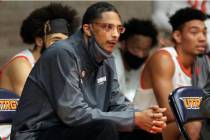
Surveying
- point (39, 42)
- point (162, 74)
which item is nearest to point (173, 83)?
point (162, 74)

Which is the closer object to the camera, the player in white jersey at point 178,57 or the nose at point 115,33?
the nose at point 115,33

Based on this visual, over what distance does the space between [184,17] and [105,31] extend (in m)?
1.81

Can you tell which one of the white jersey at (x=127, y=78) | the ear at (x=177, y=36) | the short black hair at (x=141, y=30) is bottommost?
the white jersey at (x=127, y=78)

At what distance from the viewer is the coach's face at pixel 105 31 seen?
17.2 ft

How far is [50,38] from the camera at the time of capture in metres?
6.59

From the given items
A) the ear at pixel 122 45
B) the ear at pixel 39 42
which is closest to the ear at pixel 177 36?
the ear at pixel 122 45

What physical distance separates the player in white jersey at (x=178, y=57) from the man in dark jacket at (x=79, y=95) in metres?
1.31

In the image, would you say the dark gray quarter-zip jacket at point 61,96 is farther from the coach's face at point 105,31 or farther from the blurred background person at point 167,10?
the blurred background person at point 167,10

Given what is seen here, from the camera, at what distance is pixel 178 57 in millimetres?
6879

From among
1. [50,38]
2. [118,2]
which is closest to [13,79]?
[50,38]

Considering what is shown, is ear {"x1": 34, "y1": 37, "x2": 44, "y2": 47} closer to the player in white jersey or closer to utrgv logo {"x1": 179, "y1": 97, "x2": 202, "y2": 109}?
the player in white jersey

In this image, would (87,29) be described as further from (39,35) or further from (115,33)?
(39,35)

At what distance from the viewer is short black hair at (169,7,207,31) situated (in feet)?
22.7

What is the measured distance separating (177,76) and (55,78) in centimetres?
193
